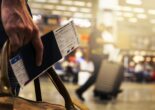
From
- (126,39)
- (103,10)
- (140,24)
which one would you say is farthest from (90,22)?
(103,10)

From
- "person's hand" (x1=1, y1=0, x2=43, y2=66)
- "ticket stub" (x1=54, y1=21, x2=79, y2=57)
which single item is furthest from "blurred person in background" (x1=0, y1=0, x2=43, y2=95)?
"ticket stub" (x1=54, y1=21, x2=79, y2=57)

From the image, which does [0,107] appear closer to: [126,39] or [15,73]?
[15,73]

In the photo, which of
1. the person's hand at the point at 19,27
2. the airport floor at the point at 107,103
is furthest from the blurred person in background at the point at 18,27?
the airport floor at the point at 107,103

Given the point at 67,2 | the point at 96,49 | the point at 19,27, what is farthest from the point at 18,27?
the point at 67,2

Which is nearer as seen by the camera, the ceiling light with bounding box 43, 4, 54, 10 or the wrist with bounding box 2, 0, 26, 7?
the wrist with bounding box 2, 0, 26, 7

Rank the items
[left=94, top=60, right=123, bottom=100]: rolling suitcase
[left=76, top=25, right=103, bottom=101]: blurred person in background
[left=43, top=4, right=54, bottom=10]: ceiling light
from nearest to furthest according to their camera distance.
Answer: [left=94, top=60, right=123, bottom=100]: rolling suitcase → [left=76, top=25, right=103, bottom=101]: blurred person in background → [left=43, top=4, right=54, bottom=10]: ceiling light

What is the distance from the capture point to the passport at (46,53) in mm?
1493

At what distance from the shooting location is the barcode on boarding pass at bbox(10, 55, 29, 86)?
146 centimetres

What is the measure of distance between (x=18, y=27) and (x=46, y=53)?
21 cm

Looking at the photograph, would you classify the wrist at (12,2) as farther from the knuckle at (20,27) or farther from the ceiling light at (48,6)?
the ceiling light at (48,6)

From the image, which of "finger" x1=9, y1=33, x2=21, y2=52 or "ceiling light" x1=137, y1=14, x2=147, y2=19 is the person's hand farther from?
"ceiling light" x1=137, y1=14, x2=147, y2=19

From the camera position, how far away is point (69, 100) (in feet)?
5.25

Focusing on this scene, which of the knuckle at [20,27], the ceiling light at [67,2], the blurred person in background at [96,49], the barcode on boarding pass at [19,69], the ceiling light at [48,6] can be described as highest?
the knuckle at [20,27]

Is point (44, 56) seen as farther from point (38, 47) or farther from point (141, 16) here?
point (141, 16)
